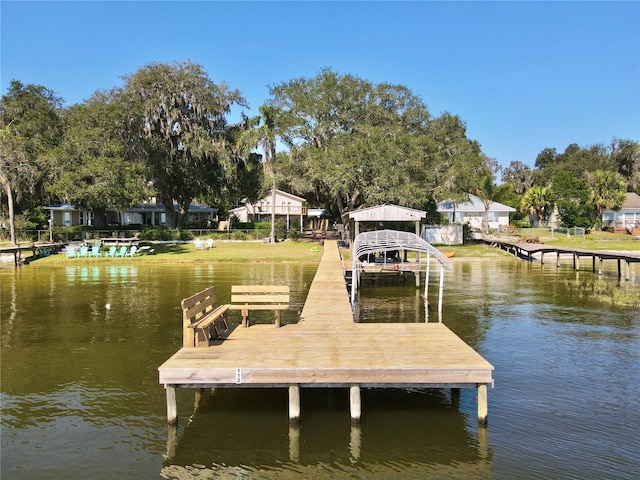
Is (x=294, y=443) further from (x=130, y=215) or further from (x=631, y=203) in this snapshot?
(x=631, y=203)

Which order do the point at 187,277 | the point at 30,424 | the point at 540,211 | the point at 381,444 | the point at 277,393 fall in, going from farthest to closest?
the point at 540,211, the point at 187,277, the point at 277,393, the point at 30,424, the point at 381,444

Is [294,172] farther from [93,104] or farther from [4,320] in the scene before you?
[4,320]

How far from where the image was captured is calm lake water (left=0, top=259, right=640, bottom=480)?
267 inches

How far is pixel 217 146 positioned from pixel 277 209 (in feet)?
58.3

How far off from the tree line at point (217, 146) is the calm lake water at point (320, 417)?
2427cm

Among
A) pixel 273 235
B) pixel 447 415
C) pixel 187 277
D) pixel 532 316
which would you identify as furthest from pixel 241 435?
pixel 273 235

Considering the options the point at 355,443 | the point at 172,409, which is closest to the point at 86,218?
the point at 172,409

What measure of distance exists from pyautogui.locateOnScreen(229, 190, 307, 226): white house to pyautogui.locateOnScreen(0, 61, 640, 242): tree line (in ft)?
36.8

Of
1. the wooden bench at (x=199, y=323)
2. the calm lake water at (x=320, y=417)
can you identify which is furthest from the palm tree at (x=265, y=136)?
the wooden bench at (x=199, y=323)

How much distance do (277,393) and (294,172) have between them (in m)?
34.5

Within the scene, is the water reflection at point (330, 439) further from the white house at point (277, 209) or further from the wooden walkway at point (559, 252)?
the white house at point (277, 209)

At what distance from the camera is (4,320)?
16.3 m

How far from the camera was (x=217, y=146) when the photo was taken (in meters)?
43.5

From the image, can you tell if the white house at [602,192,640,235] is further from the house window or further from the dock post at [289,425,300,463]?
the dock post at [289,425,300,463]
